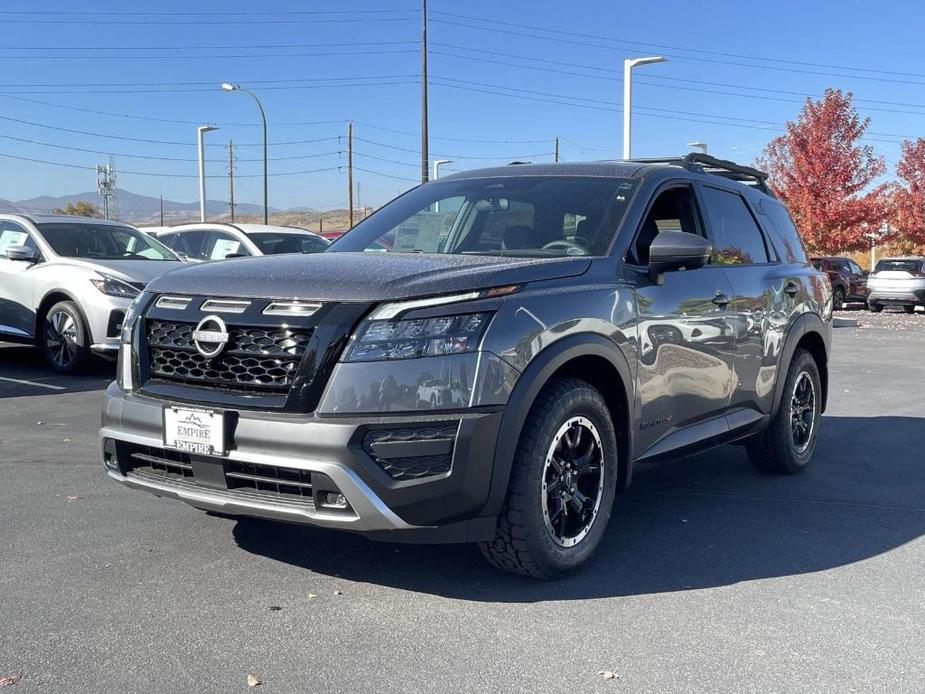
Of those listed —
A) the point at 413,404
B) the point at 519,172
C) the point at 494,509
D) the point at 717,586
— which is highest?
the point at 519,172

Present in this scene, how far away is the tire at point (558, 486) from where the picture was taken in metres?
3.74

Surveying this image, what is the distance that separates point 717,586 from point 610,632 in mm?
748

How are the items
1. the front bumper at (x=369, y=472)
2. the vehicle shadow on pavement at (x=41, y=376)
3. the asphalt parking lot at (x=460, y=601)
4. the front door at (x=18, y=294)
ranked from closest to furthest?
the asphalt parking lot at (x=460, y=601) → the front bumper at (x=369, y=472) → the vehicle shadow on pavement at (x=41, y=376) → the front door at (x=18, y=294)

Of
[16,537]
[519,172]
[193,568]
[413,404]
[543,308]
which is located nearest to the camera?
[413,404]

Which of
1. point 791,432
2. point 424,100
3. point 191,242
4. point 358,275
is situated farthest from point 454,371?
point 424,100

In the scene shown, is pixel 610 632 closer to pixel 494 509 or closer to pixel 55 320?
pixel 494 509

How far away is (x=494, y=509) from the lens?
362cm

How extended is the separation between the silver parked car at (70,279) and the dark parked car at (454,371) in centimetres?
548

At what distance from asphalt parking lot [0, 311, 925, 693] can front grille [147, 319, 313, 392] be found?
85 centimetres

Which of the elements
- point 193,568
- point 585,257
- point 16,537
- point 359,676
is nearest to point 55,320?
point 16,537

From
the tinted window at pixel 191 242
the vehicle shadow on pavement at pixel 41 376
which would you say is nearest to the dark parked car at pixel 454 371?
the vehicle shadow on pavement at pixel 41 376

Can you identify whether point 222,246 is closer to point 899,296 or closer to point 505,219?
point 505,219

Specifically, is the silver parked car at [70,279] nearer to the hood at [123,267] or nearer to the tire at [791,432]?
the hood at [123,267]

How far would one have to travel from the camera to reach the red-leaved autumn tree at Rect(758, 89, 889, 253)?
31359 mm
